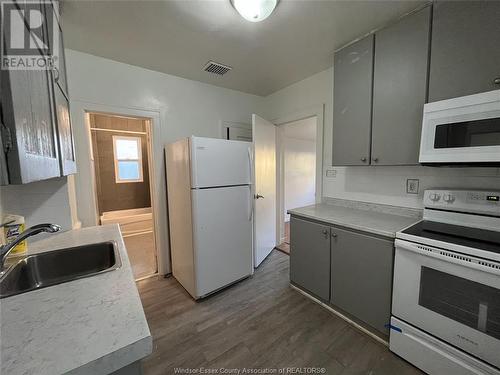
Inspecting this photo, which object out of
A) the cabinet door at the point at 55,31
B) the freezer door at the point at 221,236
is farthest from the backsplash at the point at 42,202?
the freezer door at the point at 221,236

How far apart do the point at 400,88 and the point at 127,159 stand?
4856 millimetres

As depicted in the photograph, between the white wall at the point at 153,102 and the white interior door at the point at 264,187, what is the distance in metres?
0.60

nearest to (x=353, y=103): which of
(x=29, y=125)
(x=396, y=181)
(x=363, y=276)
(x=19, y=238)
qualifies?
(x=396, y=181)

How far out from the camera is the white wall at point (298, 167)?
16.4ft

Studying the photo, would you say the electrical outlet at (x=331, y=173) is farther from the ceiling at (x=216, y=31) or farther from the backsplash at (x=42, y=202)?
the backsplash at (x=42, y=202)

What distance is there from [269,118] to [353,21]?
1.72 m

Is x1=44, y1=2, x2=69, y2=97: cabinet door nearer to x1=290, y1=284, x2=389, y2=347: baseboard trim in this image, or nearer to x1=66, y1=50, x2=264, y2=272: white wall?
x1=66, y1=50, x2=264, y2=272: white wall

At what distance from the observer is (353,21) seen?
5.12ft

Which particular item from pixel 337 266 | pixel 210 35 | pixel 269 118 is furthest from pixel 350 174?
pixel 210 35

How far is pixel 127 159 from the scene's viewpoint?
4.51 meters

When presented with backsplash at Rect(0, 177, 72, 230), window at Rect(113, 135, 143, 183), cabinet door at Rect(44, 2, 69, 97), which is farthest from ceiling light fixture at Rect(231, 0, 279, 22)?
window at Rect(113, 135, 143, 183)

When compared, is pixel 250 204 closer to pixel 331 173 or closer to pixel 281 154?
pixel 331 173

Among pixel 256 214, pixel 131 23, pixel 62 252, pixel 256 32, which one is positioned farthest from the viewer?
pixel 256 214

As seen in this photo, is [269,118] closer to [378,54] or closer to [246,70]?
[246,70]
